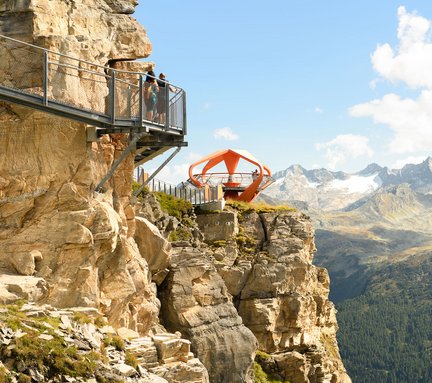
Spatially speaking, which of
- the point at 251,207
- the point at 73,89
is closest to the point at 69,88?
the point at 73,89

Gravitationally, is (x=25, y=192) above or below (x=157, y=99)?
below

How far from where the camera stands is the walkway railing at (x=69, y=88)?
72.4 ft

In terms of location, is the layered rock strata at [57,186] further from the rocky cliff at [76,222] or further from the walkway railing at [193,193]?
the walkway railing at [193,193]

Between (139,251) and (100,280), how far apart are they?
7.61 meters

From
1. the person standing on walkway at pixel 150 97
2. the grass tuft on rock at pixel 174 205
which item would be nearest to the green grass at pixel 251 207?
the grass tuft on rock at pixel 174 205

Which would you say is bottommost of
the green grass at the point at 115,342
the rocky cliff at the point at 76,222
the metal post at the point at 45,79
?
the green grass at the point at 115,342

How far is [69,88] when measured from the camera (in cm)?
2303

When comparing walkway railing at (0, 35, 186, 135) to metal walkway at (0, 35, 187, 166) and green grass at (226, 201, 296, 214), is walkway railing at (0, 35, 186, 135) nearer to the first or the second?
metal walkway at (0, 35, 187, 166)

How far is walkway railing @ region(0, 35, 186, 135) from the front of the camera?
869 inches

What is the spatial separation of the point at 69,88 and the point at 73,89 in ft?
0.65

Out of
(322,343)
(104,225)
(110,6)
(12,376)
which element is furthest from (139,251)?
(322,343)

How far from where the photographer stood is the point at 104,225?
23.5m

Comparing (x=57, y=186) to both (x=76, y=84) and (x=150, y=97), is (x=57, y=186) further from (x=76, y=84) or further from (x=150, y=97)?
(x=150, y=97)

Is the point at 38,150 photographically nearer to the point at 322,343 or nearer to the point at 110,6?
the point at 110,6
